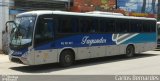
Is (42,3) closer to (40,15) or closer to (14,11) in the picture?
(14,11)

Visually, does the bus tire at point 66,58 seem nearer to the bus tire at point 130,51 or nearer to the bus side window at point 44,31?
A: the bus side window at point 44,31

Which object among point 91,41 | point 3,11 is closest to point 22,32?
point 91,41

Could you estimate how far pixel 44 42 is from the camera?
15.3 metres

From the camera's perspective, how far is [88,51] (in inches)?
697

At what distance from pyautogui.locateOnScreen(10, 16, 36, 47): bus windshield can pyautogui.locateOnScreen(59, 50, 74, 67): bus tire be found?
2.02 meters

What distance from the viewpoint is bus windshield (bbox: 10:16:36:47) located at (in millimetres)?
14984

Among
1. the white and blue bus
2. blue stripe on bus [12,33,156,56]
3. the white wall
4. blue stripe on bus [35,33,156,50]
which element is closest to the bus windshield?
the white and blue bus

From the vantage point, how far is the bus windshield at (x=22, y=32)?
14984 millimetres

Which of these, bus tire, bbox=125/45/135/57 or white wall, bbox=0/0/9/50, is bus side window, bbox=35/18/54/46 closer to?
bus tire, bbox=125/45/135/57

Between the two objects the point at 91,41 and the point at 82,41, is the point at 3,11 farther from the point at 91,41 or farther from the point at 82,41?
the point at 82,41

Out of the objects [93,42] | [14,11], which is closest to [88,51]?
[93,42]

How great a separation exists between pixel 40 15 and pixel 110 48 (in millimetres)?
5455

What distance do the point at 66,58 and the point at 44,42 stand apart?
1712 millimetres

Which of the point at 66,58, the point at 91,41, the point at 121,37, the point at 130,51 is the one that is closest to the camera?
the point at 66,58
